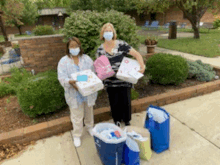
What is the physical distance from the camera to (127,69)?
248cm

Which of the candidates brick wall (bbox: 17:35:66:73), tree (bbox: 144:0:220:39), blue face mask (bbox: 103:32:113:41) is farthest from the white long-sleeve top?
tree (bbox: 144:0:220:39)

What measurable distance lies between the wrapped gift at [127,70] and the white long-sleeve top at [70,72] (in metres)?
0.42

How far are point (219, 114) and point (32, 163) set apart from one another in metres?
3.33

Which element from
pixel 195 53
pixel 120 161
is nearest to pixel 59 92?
pixel 120 161

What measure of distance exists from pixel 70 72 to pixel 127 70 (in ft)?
2.61

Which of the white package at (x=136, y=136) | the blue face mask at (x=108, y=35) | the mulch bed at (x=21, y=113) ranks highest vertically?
the blue face mask at (x=108, y=35)

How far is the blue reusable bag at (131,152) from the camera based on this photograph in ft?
6.99

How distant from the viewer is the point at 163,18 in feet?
84.7

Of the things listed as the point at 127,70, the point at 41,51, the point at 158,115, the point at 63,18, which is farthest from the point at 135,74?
the point at 63,18

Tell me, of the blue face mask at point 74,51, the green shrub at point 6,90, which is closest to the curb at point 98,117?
the blue face mask at point 74,51

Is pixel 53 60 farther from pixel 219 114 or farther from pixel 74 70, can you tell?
pixel 219 114

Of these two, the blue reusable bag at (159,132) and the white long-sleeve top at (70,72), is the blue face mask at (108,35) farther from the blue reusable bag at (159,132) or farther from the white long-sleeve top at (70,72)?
the blue reusable bag at (159,132)

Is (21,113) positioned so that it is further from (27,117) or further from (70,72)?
(70,72)

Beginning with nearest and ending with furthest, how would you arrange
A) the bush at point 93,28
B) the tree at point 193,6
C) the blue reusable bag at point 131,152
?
the blue reusable bag at point 131,152, the bush at point 93,28, the tree at point 193,6
